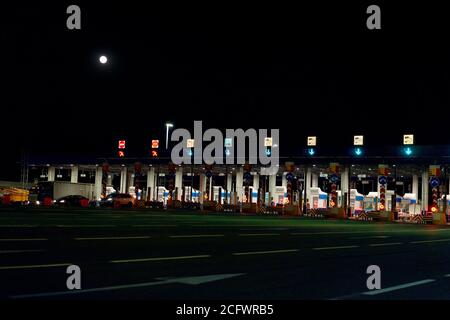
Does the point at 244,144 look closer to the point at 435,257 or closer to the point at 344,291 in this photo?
the point at 435,257

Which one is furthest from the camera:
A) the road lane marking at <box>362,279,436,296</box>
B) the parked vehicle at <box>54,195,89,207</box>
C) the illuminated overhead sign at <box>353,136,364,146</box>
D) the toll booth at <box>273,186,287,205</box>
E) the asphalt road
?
the toll booth at <box>273,186,287,205</box>

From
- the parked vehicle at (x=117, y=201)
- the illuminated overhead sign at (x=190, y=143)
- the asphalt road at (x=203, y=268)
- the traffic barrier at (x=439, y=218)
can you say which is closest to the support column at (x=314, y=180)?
the illuminated overhead sign at (x=190, y=143)

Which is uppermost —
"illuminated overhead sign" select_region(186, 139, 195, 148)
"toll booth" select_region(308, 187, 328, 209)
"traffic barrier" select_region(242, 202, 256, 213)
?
"illuminated overhead sign" select_region(186, 139, 195, 148)

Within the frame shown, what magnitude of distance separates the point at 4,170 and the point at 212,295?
77.7m

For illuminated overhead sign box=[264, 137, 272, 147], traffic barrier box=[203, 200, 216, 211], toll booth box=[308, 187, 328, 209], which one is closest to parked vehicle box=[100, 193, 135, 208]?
traffic barrier box=[203, 200, 216, 211]

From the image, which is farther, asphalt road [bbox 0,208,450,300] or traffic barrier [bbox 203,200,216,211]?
traffic barrier [bbox 203,200,216,211]

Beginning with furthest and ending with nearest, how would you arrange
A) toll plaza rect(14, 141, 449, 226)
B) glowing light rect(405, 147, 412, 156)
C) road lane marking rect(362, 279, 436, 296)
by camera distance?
glowing light rect(405, 147, 412, 156)
toll plaza rect(14, 141, 449, 226)
road lane marking rect(362, 279, 436, 296)

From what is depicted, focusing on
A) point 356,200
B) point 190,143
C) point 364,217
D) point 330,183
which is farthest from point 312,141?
point 190,143

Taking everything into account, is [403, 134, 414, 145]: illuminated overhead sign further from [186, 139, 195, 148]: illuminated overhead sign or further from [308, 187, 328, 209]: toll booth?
[186, 139, 195, 148]: illuminated overhead sign

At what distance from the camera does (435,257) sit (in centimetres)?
1476

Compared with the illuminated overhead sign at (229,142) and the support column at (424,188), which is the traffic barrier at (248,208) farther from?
the support column at (424,188)

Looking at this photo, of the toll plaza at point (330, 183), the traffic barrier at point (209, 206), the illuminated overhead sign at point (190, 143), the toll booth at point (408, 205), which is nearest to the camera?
the toll plaza at point (330, 183)
